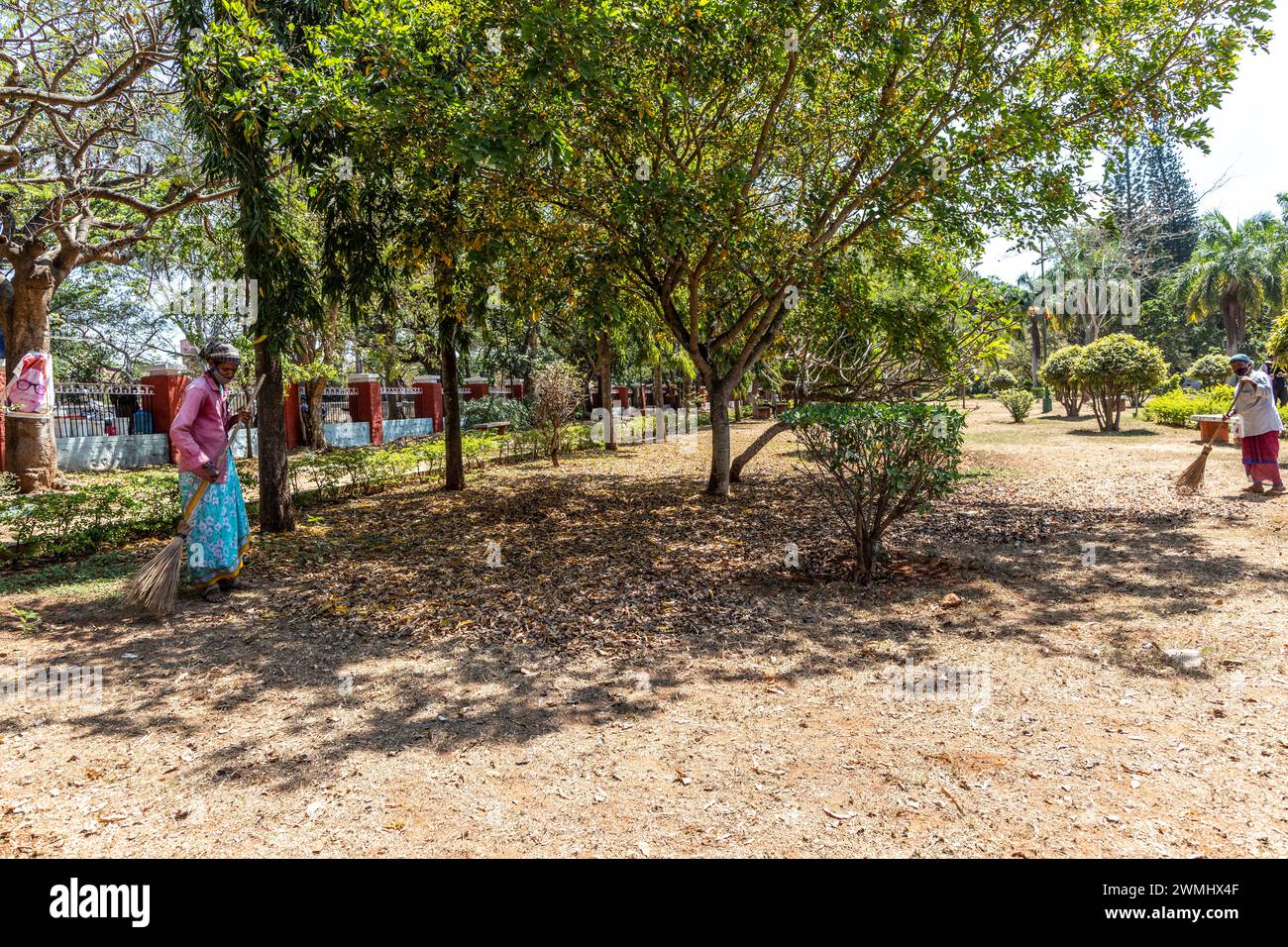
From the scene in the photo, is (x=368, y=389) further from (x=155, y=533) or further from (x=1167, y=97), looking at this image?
(x=1167, y=97)

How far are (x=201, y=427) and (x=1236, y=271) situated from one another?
4612 centimetres

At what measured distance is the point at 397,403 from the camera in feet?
79.7

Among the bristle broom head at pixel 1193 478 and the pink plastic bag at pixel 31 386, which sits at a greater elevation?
the pink plastic bag at pixel 31 386

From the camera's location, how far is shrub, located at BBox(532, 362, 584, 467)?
1605 cm

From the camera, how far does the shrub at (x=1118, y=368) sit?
61.9ft

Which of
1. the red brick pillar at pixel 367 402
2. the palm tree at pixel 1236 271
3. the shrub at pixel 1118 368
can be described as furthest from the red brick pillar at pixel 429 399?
the palm tree at pixel 1236 271

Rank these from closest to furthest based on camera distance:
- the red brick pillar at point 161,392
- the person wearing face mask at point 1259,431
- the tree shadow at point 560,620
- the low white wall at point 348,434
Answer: the tree shadow at point 560,620 < the person wearing face mask at point 1259,431 < the red brick pillar at point 161,392 < the low white wall at point 348,434

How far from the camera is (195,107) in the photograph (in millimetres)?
7148

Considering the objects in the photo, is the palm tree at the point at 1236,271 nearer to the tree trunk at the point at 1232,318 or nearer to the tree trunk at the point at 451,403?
the tree trunk at the point at 1232,318

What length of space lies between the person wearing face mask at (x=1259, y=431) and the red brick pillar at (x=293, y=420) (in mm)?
19225

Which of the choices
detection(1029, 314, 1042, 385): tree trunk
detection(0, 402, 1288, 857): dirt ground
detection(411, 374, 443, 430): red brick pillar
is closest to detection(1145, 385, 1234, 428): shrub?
detection(0, 402, 1288, 857): dirt ground

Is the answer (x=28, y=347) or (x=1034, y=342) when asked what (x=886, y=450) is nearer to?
(x=28, y=347)

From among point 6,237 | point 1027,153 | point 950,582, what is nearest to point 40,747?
point 950,582

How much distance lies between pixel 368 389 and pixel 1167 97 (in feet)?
64.2
